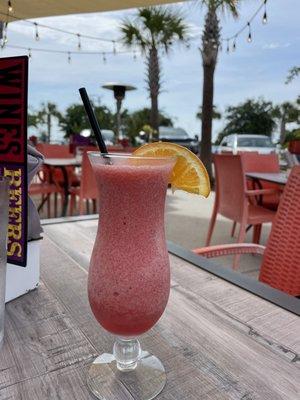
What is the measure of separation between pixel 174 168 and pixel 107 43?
9124 millimetres

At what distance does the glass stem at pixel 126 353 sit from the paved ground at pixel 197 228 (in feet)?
8.14

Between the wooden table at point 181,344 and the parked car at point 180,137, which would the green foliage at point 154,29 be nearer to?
the parked car at point 180,137

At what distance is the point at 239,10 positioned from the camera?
258 inches

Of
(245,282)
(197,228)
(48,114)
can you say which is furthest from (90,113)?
(48,114)

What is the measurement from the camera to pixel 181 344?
2.01ft

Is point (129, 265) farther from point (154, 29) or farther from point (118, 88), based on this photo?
point (154, 29)

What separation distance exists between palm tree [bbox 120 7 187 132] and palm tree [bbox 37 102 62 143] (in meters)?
20.2

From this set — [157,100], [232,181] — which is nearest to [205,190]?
[232,181]

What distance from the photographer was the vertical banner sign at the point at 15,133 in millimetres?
603

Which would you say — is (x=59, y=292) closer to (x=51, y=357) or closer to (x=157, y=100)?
(x=51, y=357)

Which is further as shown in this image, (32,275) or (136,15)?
(136,15)

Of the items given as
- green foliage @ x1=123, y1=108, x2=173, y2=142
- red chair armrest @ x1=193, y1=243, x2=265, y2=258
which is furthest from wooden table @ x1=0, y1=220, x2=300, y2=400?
green foliage @ x1=123, y1=108, x2=173, y2=142

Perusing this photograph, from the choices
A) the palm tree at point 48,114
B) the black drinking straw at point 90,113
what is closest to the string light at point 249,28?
the black drinking straw at point 90,113

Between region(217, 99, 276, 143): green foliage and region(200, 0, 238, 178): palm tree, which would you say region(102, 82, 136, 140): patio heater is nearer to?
region(200, 0, 238, 178): palm tree
